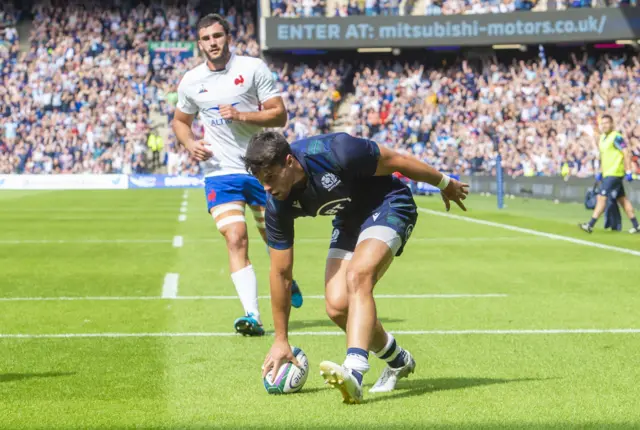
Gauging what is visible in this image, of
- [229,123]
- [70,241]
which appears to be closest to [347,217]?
[229,123]

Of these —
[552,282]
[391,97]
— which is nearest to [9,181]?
[391,97]

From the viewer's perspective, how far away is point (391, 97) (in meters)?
55.0

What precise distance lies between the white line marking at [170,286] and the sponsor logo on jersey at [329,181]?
612 cm

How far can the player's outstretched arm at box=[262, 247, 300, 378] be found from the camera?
21.8 feet

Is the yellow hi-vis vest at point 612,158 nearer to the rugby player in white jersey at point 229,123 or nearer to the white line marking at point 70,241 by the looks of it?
the white line marking at point 70,241

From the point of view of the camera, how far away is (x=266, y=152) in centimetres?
603

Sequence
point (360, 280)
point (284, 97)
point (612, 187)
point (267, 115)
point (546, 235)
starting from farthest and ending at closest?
point (284, 97), point (612, 187), point (546, 235), point (267, 115), point (360, 280)

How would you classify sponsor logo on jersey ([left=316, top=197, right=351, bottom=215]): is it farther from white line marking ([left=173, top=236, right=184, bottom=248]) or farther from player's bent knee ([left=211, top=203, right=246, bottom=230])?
white line marking ([left=173, top=236, right=184, bottom=248])

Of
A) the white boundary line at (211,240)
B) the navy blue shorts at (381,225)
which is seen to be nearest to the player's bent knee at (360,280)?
the navy blue shorts at (381,225)

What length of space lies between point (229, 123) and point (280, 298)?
361 cm

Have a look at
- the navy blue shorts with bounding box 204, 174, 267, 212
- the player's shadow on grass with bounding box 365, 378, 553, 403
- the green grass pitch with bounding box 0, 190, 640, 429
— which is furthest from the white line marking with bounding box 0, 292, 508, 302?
the player's shadow on grass with bounding box 365, 378, 553, 403

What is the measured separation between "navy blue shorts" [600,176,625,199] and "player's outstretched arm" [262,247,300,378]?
15511 mm

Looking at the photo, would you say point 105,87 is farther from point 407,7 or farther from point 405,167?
point 405,167

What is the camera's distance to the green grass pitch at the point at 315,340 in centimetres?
613
